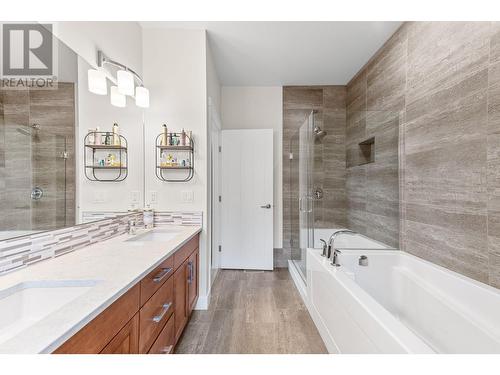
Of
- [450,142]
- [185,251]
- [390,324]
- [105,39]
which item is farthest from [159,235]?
[450,142]

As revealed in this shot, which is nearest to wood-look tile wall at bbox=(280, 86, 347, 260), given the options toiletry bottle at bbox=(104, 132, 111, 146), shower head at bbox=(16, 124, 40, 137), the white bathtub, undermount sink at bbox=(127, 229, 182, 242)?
the white bathtub

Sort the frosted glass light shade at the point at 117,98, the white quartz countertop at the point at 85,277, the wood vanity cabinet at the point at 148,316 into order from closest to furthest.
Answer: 1. the white quartz countertop at the point at 85,277
2. the wood vanity cabinet at the point at 148,316
3. the frosted glass light shade at the point at 117,98

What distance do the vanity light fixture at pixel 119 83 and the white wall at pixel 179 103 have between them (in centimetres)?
15

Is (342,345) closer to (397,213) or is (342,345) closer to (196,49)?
(397,213)

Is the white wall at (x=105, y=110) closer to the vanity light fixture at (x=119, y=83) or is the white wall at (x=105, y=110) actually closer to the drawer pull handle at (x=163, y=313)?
the vanity light fixture at (x=119, y=83)

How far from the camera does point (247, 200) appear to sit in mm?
3250

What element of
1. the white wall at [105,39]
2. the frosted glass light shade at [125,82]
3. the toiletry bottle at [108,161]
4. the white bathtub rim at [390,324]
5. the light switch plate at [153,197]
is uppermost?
the white wall at [105,39]

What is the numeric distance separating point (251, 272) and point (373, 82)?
282cm

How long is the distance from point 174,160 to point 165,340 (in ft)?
4.83

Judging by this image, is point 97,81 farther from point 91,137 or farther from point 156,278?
point 156,278

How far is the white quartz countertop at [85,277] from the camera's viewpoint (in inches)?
22.4

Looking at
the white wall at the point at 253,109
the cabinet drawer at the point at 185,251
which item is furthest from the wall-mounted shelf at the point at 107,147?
the white wall at the point at 253,109

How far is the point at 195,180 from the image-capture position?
2.22 metres

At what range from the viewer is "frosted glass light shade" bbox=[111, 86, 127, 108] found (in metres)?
1.83
